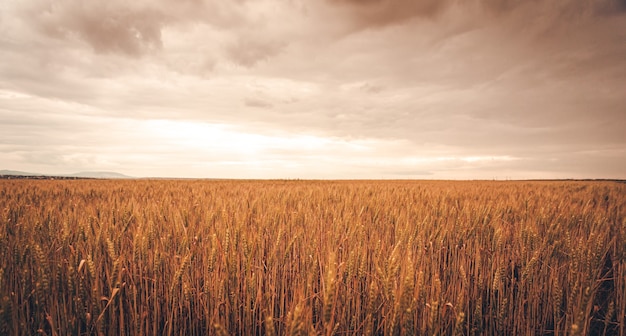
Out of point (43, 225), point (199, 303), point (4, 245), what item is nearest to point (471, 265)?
point (199, 303)

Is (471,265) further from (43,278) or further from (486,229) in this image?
(43,278)

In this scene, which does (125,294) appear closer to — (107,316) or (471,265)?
(107,316)

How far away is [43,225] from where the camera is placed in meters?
2.39

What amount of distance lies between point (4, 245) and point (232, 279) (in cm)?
174

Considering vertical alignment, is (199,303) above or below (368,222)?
below

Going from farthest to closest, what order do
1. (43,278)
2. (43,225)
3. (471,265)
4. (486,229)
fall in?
(486,229)
(43,225)
(471,265)
(43,278)

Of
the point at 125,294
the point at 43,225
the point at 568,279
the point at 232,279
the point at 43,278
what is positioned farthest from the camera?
the point at 43,225

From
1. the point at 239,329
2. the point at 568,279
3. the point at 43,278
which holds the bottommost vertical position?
the point at 239,329

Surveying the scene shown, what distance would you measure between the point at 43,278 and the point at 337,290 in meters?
1.20

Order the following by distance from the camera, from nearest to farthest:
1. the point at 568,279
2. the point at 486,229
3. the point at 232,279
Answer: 1. the point at 232,279
2. the point at 568,279
3. the point at 486,229

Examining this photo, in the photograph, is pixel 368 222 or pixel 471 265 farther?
pixel 368 222

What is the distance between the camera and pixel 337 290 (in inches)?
53.8

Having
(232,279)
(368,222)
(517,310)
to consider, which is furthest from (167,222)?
(517,310)

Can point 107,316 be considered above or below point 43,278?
below
